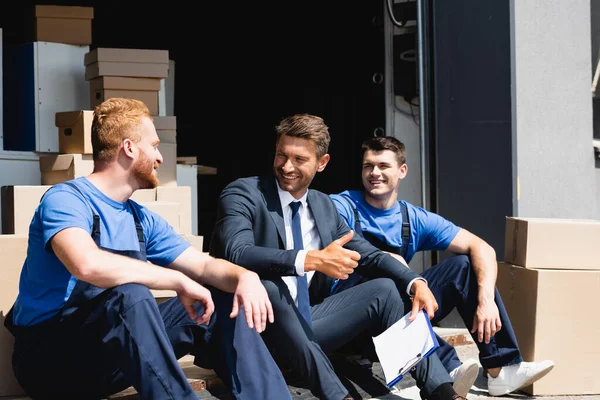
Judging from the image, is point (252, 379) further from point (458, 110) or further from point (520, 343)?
point (458, 110)

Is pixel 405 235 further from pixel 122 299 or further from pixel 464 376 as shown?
pixel 122 299

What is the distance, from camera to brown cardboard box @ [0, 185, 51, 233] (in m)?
4.12

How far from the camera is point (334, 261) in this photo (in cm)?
340

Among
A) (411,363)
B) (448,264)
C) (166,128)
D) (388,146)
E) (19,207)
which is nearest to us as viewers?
(411,363)

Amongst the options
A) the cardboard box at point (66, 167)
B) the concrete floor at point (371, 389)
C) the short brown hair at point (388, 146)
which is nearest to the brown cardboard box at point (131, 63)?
the cardboard box at point (66, 167)

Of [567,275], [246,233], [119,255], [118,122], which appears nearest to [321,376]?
[246,233]

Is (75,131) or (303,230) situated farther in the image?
(75,131)

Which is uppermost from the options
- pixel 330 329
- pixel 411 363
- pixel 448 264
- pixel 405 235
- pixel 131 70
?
pixel 131 70

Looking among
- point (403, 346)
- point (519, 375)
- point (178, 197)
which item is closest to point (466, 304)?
point (519, 375)

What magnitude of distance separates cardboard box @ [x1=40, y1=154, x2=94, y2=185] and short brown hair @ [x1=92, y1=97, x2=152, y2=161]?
1503 mm

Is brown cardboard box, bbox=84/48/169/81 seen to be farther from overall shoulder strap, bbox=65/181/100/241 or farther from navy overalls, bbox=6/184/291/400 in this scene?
overall shoulder strap, bbox=65/181/100/241

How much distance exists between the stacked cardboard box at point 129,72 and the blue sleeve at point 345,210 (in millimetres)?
1492

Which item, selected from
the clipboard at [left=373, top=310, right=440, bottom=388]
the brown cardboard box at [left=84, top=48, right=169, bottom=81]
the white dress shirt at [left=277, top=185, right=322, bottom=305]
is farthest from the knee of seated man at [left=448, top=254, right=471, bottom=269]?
the brown cardboard box at [left=84, top=48, right=169, bottom=81]

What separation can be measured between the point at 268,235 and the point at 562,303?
59.6 inches
